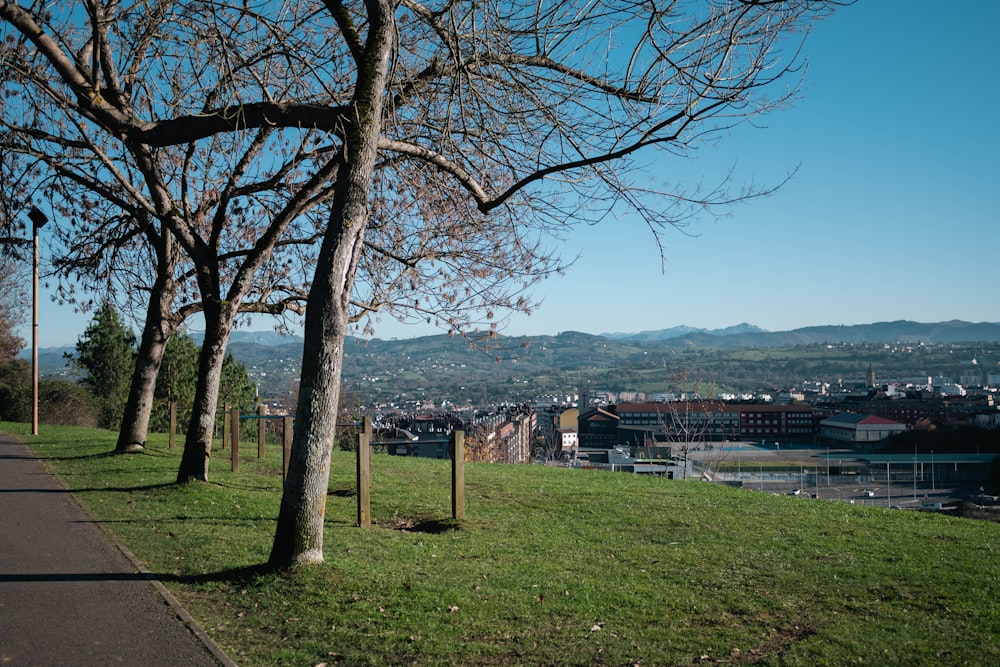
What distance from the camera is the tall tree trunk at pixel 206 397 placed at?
12.6m

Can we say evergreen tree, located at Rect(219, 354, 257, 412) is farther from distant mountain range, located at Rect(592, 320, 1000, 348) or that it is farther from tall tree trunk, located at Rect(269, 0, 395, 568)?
distant mountain range, located at Rect(592, 320, 1000, 348)

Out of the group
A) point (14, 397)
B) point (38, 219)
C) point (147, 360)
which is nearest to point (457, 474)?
point (147, 360)

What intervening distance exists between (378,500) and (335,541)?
3.20 metres

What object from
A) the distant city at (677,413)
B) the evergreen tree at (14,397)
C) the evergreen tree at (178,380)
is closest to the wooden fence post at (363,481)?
the distant city at (677,413)

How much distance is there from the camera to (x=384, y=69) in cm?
797

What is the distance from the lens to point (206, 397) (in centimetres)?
1282

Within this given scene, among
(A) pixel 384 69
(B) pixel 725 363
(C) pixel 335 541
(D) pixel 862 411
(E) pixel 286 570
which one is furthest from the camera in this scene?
(B) pixel 725 363

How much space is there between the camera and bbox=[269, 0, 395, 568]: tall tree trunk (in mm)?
7145

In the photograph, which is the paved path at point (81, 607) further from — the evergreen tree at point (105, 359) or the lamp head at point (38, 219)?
the evergreen tree at point (105, 359)

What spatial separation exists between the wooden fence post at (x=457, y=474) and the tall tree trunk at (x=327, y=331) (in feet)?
9.11

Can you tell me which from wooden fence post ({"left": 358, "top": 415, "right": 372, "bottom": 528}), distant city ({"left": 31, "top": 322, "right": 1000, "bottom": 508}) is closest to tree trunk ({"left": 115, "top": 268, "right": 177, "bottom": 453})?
distant city ({"left": 31, "top": 322, "right": 1000, "bottom": 508})

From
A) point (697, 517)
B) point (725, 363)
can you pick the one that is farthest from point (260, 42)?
point (725, 363)

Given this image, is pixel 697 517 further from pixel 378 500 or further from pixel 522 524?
pixel 378 500

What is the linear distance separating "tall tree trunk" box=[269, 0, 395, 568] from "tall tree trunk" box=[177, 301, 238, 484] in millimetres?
5964
